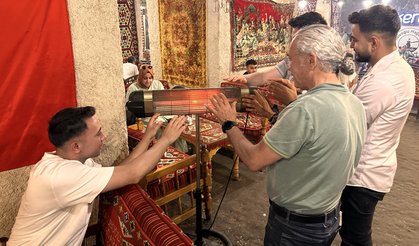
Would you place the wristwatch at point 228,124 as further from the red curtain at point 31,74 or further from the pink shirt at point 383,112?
the red curtain at point 31,74

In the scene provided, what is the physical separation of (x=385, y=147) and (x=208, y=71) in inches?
158

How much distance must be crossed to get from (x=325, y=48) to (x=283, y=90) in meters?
0.39

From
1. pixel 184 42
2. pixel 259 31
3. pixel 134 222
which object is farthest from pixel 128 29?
pixel 134 222

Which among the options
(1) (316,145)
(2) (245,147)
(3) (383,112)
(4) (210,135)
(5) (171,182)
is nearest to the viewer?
(1) (316,145)

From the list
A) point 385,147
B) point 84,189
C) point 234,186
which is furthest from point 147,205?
point 234,186

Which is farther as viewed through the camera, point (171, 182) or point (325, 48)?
point (171, 182)

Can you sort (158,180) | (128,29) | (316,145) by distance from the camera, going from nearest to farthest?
(316,145) < (158,180) < (128,29)

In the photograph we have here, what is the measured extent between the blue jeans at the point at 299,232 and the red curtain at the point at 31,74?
4.69ft

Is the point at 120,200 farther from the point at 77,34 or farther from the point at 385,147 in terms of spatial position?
the point at 385,147

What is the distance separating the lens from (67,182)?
45.7 inches

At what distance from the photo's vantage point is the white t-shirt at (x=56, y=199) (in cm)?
116

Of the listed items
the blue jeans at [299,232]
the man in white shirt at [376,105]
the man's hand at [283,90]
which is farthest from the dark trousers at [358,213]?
the man's hand at [283,90]

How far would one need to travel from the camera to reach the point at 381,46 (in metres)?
1.55

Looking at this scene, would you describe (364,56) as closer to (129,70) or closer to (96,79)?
(96,79)
